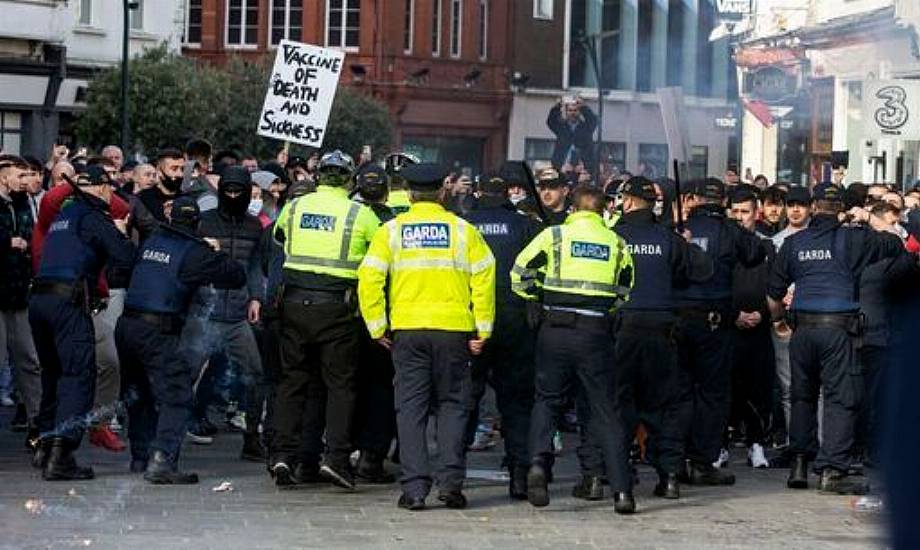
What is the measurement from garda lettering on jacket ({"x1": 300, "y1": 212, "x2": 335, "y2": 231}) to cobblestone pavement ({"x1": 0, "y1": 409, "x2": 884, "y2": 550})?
156 cm

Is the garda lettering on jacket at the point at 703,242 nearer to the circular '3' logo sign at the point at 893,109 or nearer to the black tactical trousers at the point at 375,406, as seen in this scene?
the black tactical trousers at the point at 375,406

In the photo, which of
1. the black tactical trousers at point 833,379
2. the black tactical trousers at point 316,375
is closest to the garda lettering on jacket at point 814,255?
the black tactical trousers at point 833,379

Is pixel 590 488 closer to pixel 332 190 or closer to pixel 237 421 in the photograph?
pixel 332 190

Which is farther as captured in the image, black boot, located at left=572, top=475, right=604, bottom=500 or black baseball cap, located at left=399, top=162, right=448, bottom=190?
black boot, located at left=572, top=475, right=604, bottom=500

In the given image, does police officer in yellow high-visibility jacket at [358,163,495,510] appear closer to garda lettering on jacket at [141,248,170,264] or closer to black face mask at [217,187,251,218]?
garda lettering on jacket at [141,248,170,264]

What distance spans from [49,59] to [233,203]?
101 feet

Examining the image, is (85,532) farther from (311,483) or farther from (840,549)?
(840,549)

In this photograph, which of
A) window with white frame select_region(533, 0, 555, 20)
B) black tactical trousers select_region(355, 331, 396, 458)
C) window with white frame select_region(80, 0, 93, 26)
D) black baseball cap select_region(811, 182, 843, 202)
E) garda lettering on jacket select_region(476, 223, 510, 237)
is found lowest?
black tactical trousers select_region(355, 331, 396, 458)

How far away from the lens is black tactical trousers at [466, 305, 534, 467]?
11.1 meters

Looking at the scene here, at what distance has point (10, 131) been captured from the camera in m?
41.6

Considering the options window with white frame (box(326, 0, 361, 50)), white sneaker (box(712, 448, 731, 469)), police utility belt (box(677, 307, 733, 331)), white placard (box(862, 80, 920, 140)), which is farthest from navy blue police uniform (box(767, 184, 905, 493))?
window with white frame (box(326, 0, 361, 50))

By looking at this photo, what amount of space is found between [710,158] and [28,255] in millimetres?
30773

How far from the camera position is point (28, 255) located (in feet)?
41.4

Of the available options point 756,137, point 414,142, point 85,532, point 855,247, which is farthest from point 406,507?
point 414,142
